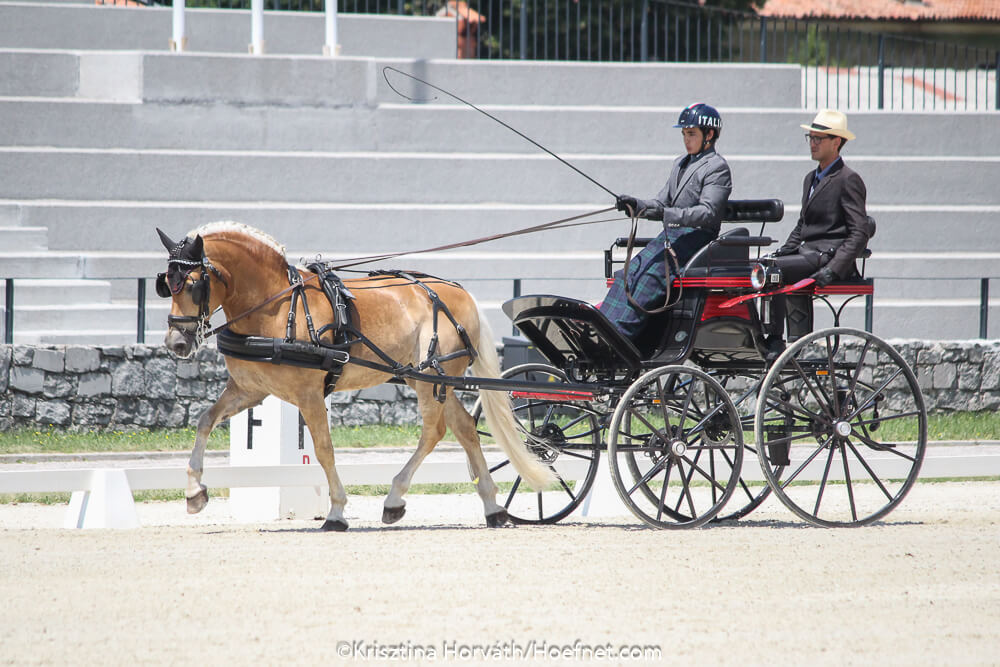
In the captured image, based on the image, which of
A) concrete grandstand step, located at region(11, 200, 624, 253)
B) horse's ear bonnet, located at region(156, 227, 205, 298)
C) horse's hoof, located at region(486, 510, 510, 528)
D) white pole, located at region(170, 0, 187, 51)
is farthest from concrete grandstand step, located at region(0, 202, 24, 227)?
horse's hoof, located at region(486, 510, 510, 528)

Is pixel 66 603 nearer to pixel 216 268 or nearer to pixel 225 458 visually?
pixel 216 268

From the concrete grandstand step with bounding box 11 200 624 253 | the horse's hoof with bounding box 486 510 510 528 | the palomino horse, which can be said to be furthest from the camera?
the concrete grandstand step with bounding box 11 200 624 253

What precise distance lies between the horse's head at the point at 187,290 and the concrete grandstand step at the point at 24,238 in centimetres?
831

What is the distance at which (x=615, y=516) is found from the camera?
9.41 m

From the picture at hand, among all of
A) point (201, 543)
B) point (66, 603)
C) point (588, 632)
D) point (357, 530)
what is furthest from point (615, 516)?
point (66, 603)

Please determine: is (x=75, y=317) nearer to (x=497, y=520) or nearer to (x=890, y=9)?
(x=497, y=520)

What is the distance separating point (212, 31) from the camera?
18.9 meters

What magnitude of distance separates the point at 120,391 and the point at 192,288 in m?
6.96

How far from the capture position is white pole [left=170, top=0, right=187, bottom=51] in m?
17.5

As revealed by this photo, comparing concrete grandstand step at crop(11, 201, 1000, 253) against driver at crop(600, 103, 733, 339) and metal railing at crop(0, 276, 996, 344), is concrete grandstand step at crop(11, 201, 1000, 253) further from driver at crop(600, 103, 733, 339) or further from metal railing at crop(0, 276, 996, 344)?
driver at crop(600, 103, 733, 339)

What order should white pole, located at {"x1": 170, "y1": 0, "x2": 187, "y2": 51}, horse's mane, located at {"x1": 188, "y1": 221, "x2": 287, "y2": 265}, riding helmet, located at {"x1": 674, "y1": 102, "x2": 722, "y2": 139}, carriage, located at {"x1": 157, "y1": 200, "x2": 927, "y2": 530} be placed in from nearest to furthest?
carriage, located at {"x1": 157, "y1": 200, "x2": 927, "y2": 530} < horse's mane, located at {"x1": 188, "y1": 221, "x2": 287, "y2": 265} < riding helmet, located at {"x1": 674, "y1": 102, "x2": 722, "y2": 139} < white pole, located at {"x1": 170, "y1": 0, "x2": 187, "y2": 51}

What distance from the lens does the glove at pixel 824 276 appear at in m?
7.99

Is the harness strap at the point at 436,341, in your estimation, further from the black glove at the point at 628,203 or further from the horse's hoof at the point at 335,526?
the black glove at the point at 628,203

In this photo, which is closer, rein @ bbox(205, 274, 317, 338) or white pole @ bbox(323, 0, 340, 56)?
rein @ bbox(205, 274, 317, 338)
